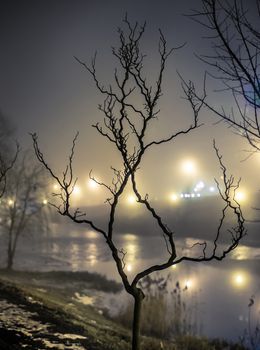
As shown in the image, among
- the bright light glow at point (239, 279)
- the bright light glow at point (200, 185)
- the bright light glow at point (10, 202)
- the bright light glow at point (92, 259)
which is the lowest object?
the bright light glow at point (239, 279)

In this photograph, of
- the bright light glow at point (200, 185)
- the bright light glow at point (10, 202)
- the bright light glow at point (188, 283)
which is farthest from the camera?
the bright light glow at point (200, 185)

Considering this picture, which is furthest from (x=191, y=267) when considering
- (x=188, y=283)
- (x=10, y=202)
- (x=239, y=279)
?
(x=10, y=202)

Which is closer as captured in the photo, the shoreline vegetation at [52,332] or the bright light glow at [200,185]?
the shoreline vegetation at [52,332]

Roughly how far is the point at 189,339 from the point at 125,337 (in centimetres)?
371

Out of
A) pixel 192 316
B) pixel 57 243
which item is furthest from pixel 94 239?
pixel 192 316

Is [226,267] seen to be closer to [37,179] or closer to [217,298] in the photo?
[217,298]

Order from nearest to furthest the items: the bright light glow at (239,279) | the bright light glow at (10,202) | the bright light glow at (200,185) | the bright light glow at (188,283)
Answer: the bright light glow at (188,283) → the bright light glow at (239,279) → the bright light glow at (10,202) → the bright light glow at (200,185)

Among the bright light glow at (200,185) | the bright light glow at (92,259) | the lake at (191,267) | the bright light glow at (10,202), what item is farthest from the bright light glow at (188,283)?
the bright light glow at (200,185)

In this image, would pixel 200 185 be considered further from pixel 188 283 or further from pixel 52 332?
pixel 52 332

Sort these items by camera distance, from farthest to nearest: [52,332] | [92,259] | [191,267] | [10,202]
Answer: [92,259]
[191,267]
[10,202]
[52,332]

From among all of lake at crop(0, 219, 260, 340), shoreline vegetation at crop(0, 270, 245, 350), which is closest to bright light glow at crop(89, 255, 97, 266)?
lake at crop(0, 219, 260, 340)

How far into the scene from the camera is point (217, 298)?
71.2 feet

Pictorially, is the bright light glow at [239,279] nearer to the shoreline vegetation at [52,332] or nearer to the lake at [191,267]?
the lake at [191,267]

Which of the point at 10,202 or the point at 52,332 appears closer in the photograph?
the point at 52,332
